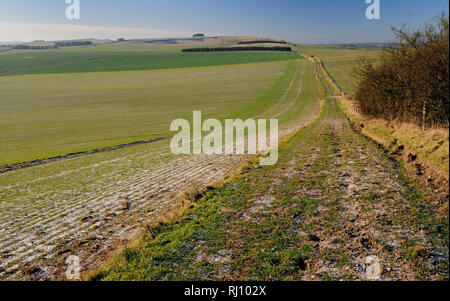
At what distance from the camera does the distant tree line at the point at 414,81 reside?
15152mm

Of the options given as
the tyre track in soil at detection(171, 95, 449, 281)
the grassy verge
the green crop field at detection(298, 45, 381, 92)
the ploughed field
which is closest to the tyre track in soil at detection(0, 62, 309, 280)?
the ploughed field

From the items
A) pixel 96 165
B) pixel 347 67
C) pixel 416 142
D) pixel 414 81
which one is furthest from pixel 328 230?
pixel 347 67

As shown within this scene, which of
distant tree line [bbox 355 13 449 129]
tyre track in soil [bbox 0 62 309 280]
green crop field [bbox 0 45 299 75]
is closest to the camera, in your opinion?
tyre track in soil [bbox 0 62 309 280]

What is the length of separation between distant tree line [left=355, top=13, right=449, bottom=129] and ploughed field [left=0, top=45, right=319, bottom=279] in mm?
9858

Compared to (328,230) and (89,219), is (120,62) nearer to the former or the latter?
(89,219)

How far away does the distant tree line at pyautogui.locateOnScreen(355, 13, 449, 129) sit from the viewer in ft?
49.7

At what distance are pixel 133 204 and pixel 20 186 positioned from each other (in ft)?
31.3

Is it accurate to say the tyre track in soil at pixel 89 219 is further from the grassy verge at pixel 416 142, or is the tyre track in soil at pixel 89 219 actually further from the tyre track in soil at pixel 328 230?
the grassy verge at pixel 416 142

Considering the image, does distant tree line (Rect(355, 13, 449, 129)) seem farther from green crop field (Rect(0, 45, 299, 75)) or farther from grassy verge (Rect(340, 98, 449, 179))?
green crop field (Rect(0, 45, 299, 75))

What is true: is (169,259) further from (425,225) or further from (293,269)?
(425,225)

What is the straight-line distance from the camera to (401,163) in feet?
46.4

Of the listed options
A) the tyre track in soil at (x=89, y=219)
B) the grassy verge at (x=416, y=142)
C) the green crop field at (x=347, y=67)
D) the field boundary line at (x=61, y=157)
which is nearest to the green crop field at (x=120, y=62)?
the green crop field at (x=347, y=67)

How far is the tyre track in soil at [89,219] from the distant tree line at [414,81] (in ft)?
37.7
